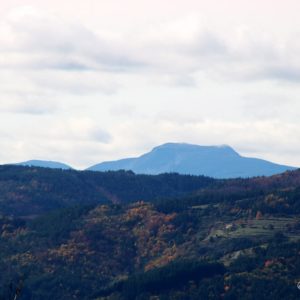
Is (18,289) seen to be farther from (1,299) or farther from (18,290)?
(1,299)

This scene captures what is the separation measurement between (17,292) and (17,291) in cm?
10

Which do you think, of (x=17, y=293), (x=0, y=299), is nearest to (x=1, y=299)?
(x=0, y=299)

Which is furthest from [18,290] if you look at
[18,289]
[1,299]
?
[1,299]

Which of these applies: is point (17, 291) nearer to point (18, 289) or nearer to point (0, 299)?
point (18, 289)

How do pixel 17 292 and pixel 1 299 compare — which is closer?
pixel 17 292

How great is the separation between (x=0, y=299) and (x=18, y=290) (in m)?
19.2

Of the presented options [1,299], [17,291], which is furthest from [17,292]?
[1,299]

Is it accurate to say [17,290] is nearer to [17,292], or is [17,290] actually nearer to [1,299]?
[17,292]

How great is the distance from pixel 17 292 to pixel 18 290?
0.18 m

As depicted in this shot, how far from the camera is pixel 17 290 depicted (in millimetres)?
72062

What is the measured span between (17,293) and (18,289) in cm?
31

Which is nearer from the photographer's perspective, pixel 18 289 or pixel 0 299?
pixel 18 289

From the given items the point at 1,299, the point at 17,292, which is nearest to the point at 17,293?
the point at 17,292

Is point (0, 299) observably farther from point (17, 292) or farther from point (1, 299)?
point (17, 292)
